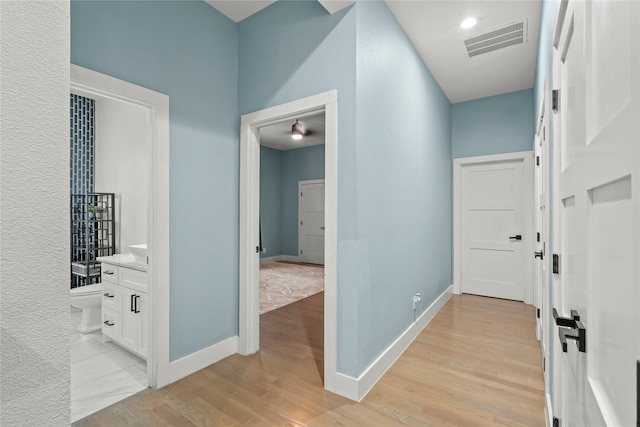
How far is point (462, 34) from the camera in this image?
2.86 meters

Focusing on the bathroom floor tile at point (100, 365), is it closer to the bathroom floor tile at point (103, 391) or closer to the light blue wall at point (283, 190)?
the bathroom floor tile at point (103, 391)

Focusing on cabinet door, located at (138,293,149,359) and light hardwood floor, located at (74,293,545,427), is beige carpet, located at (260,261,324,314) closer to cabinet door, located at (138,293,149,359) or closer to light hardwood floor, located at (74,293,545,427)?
light hardwood floor, located at (74,293,545,427)

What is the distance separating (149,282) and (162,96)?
1.27m

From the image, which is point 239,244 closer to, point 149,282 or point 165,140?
point 149,282

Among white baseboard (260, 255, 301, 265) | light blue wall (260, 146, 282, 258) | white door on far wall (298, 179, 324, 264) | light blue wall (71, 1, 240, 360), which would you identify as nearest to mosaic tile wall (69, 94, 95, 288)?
light blue wall (71, 1, 240, 360)

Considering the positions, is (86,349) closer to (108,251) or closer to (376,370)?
(108,251)

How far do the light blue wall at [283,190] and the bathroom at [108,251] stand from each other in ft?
11.7

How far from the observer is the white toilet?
2919 millimetres

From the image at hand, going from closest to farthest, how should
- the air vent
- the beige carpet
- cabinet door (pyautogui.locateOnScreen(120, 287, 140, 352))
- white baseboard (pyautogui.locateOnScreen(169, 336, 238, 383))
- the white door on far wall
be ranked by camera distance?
white baseboard (pyautogui.locateOnScreen(169, 336, 238, 383)), cabinet door (pyautogui.locateOnScreen(120, 287, 140, 352)), the air vent, the beige carpet, the white door on far wall

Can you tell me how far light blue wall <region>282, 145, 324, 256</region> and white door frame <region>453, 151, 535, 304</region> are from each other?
3.63 meters

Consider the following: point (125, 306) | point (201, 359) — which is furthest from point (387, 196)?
point (125, 306)

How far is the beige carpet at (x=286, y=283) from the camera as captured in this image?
14.3ft

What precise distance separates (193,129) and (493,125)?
3917mm

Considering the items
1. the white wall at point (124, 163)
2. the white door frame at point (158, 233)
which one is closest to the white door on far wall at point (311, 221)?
the white wall at point (124, 163)
